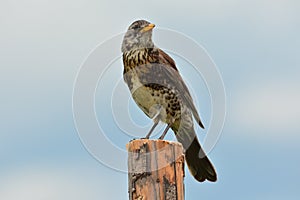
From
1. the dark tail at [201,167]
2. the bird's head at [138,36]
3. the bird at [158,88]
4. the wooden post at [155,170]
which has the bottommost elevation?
the wooden post at [155,170]

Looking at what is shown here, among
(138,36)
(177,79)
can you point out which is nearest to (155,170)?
(177,79)

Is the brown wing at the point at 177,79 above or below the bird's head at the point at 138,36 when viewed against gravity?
below

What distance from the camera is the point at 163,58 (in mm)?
9562

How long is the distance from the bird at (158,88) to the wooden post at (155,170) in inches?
97.8

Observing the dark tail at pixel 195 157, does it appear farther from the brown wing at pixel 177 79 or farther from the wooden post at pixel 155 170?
the wooden post at pixel 155 170

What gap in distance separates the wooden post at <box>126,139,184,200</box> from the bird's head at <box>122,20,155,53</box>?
10.3 feet

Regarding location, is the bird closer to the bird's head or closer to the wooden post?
the bird's head

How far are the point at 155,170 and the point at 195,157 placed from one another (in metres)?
3.15

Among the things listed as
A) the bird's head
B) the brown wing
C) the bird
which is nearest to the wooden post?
the bird

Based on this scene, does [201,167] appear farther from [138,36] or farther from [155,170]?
[155,170]

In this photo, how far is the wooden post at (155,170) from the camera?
6293mm

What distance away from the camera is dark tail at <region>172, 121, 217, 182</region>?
30.1 ft

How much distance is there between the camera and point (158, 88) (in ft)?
30.7

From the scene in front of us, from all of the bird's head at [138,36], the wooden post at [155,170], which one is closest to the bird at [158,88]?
the bird's head at [138,36]
